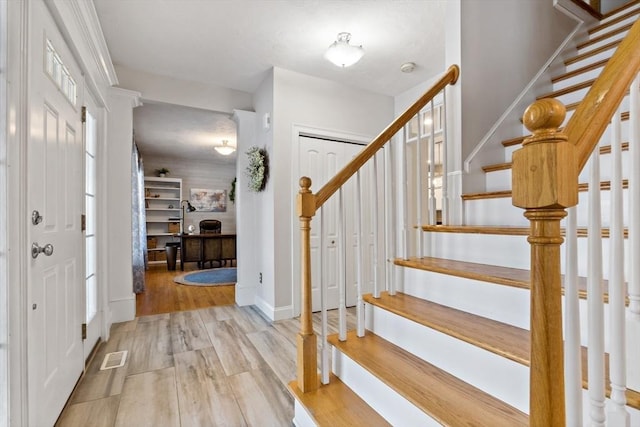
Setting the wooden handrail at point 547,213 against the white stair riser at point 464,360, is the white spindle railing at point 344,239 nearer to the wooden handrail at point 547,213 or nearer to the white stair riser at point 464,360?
the white stair riser at point 464,360

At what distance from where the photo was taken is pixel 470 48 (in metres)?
2.06

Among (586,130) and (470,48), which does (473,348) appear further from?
(470,48)

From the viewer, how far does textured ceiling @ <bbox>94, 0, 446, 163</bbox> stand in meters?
2.26

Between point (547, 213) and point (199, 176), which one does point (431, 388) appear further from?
point (199, 176)

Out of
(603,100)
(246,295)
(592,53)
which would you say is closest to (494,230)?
(603,100)

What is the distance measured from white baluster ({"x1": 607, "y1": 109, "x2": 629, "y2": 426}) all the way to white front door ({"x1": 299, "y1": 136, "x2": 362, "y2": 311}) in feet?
8.64

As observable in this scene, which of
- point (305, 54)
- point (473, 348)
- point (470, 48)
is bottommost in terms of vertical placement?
point (473, 348)

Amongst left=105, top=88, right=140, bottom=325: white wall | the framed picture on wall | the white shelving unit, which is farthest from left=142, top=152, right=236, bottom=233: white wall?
left=105, top=88, right=140, bottom=325: white wall

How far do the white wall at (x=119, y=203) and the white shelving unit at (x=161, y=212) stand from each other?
433 cm

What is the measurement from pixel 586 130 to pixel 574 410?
0.62 meters

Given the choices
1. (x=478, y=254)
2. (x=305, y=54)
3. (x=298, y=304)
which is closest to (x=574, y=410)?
(x=478, y=254)

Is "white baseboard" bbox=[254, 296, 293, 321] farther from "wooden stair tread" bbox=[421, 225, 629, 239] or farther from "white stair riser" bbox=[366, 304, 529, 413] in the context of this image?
"wooden stair tread" bbox=[421, 225, 629, 239]

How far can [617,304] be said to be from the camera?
71cm

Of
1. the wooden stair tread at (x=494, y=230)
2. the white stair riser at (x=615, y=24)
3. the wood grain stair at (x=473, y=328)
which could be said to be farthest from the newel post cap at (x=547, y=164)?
the white stair riser at (x=615, y=24)
